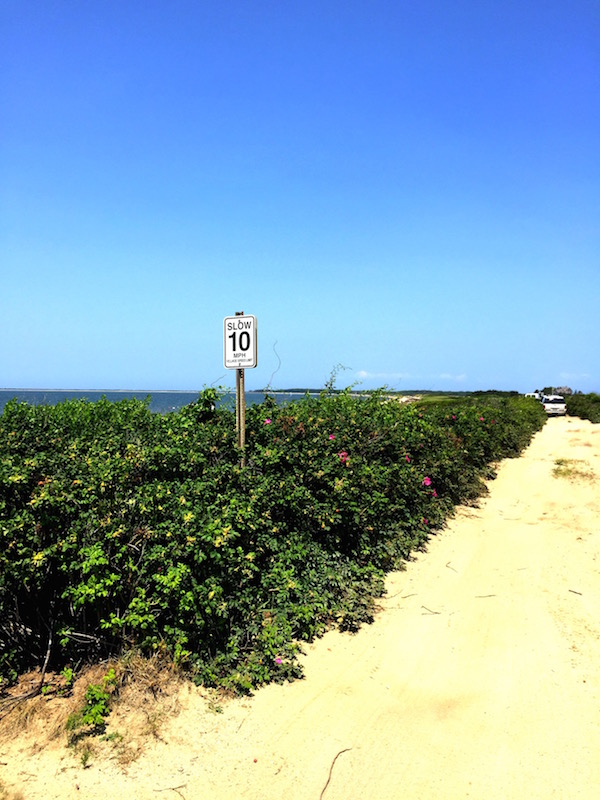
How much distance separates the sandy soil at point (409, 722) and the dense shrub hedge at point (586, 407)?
2901cm

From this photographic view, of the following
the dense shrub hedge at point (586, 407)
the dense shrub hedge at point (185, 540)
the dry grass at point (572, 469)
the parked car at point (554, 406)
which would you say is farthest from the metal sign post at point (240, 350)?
the parked car at point (554, 406)

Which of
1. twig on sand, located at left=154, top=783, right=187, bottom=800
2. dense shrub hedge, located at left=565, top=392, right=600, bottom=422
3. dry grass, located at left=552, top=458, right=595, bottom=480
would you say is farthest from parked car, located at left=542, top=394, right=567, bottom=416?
twig on sand, located at left=154, top=783, right=187, bottom=800

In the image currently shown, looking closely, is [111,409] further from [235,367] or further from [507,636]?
[507,636]

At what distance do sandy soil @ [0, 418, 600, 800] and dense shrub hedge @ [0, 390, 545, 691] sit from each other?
0.35 meters

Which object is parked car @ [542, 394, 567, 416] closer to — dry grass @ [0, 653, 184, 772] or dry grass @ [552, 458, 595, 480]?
dry grass @ [552, 458, 595, 480]

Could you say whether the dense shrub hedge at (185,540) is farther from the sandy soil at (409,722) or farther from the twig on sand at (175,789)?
the twig on sand at (175,789)

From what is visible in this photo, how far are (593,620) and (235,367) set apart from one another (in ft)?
13.1

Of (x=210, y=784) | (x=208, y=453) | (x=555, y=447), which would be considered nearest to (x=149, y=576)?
(x=210, y=784)

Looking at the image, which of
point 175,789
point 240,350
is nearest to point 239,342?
point 240,350

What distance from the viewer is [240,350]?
17.9ft

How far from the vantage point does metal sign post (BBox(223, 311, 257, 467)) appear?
5.37m

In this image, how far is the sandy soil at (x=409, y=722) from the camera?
2.81 metres

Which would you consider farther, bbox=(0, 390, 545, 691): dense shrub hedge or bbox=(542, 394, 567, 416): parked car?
bbox=(542, 394, 567, 416): parked car

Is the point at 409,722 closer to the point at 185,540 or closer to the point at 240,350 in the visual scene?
the point at 185,540
